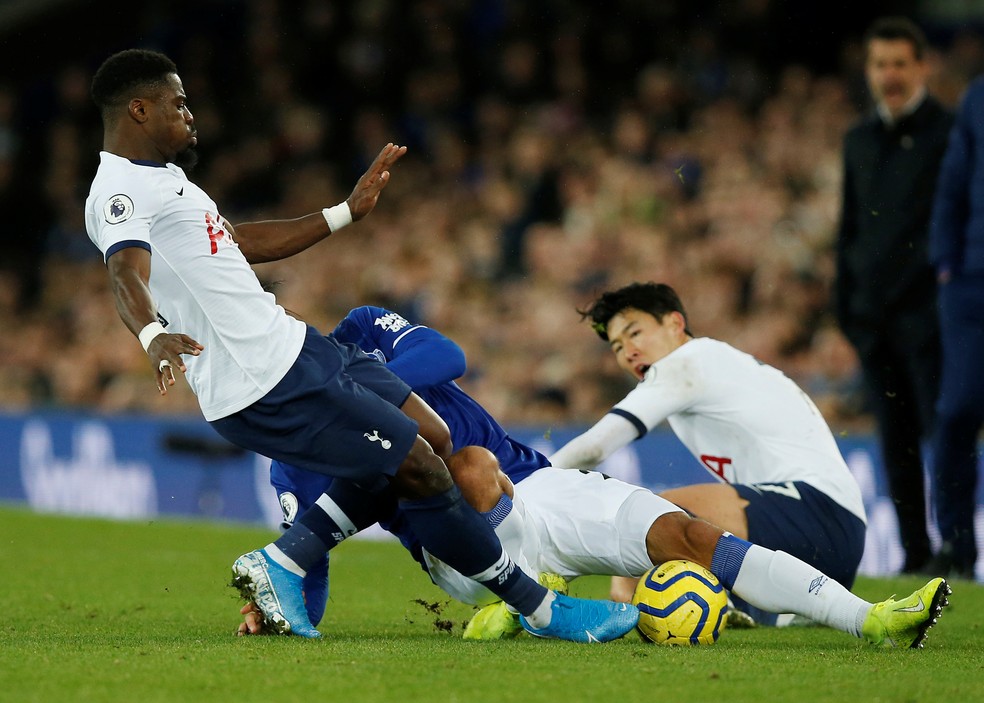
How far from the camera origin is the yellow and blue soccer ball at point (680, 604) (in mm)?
4371

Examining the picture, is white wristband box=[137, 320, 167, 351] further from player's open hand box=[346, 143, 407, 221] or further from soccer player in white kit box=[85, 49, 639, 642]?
player's open hand box=[346, 143, 407, 221]

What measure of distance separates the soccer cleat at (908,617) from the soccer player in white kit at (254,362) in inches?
28.1

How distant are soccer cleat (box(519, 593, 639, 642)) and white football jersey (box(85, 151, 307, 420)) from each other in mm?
1139

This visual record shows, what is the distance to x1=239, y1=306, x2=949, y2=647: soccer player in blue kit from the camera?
4.30 m

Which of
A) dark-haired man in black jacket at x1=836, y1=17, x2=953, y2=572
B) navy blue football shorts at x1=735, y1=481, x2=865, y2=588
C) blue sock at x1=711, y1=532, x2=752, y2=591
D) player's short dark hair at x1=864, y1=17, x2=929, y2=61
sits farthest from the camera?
dark-haired man in black jacket at x1=836, y1=17, x2=953, y2=572

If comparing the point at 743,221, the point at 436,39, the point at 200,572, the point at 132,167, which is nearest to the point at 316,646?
the point at 132,167

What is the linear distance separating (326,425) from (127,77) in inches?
47.9

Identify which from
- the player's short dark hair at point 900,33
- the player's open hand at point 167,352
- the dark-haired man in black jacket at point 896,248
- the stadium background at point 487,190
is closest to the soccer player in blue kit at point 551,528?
the player's open hand at point 167,352

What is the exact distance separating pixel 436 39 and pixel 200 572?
962 cm

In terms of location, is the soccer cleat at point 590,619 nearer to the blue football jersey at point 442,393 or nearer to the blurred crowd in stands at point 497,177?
the blue football jersey at point 442,393

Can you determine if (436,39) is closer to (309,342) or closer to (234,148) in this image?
(234,148)

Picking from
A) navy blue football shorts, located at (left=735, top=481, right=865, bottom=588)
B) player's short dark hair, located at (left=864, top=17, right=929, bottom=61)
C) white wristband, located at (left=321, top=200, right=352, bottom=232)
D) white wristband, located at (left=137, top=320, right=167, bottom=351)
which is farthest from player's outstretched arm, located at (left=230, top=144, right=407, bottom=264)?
player's short dark hair, located at (left=864, top=17, right=929, bottom=61)

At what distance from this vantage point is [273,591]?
4.51 m

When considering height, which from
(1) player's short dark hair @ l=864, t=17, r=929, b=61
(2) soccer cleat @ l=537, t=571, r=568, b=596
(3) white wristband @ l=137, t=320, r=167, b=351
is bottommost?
(2) soccer cleat @ l=537, t=571, r=568, b=596
